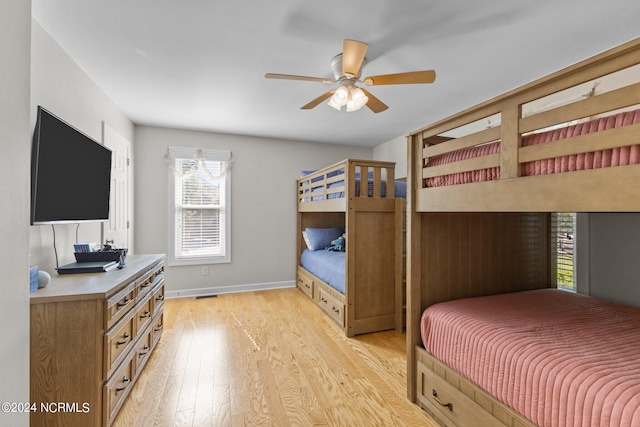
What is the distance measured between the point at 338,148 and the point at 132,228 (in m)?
3.25

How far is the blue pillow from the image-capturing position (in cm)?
411

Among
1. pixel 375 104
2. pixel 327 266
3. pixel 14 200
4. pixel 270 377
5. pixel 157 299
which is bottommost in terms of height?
pixel 270 377

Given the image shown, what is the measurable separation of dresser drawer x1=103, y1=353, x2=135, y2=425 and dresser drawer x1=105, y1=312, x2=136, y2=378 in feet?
0.17

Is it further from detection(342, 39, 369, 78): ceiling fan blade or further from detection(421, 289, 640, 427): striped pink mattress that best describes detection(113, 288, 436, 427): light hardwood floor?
detection(342, 39, 369, 78): ceiling fan blade

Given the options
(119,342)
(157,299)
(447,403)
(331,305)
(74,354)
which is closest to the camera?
(74,354)

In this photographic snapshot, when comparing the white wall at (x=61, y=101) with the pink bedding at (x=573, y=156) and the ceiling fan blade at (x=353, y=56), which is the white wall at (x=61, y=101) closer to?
the ceiling fan blade at (x=353, y=56)

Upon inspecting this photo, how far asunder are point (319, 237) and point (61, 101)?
119 inches

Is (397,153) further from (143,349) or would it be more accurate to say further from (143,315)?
(143,349)

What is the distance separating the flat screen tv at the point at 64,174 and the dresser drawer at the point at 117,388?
974 millimetres

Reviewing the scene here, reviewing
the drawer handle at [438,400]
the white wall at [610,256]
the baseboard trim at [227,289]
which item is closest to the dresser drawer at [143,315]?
the baseboard trim at [227,289]

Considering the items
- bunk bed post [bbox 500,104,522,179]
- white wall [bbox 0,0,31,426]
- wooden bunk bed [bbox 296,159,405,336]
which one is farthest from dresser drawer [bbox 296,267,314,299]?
white wall [bbox 0,0,31,426]

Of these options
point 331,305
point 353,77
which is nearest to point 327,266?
point 331,305

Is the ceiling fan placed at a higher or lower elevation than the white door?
higher

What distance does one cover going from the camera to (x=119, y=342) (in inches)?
62.7
